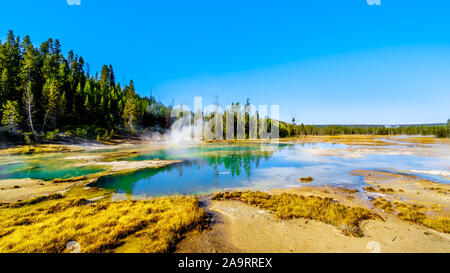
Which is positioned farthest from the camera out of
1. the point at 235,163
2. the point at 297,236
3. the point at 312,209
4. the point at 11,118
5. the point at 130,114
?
the point at 130,114

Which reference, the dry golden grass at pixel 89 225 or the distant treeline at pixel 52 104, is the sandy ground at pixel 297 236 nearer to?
the dry golden grass at pixel 89 225

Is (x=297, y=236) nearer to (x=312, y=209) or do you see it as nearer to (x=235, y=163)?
(x=312, y=209)

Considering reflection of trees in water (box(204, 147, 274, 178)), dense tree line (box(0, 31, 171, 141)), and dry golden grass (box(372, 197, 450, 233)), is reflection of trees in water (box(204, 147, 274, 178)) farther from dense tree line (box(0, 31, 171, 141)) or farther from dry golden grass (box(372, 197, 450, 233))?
dense tree line (box(0, 31, 171, 141))

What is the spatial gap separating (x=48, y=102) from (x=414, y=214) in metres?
72.2

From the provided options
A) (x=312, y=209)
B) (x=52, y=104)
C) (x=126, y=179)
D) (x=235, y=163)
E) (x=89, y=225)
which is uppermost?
(x=52, y=104)

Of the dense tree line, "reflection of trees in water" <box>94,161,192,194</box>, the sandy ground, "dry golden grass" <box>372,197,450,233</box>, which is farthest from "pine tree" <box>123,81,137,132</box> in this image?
"dry golden grass" <box>372,197,450,233</box>

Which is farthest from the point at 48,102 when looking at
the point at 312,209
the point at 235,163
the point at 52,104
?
the point at 312,209

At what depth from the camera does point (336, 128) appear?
19188cm

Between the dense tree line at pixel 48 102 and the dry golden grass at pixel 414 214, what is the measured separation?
6084 cm

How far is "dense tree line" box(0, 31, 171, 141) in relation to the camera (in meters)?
41.2

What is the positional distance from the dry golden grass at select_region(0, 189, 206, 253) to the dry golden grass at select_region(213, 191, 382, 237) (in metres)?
4.17

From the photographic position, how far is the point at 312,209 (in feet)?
34.3

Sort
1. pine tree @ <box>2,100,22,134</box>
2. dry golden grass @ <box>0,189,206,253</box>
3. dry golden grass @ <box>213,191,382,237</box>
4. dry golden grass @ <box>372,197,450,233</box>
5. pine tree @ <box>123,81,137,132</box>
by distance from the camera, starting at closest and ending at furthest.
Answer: dry golden grass @ <box>0,189,206,253</box> → dry golden grass @ <box>372,197,450,233</box> → dry golden grass @ <box>213,191,382,237</box> → pine tree @ <box>2,100,22,134</box> → pine tree @ <box>123,81,137,132</box>

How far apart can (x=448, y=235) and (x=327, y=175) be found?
45.6 feet
